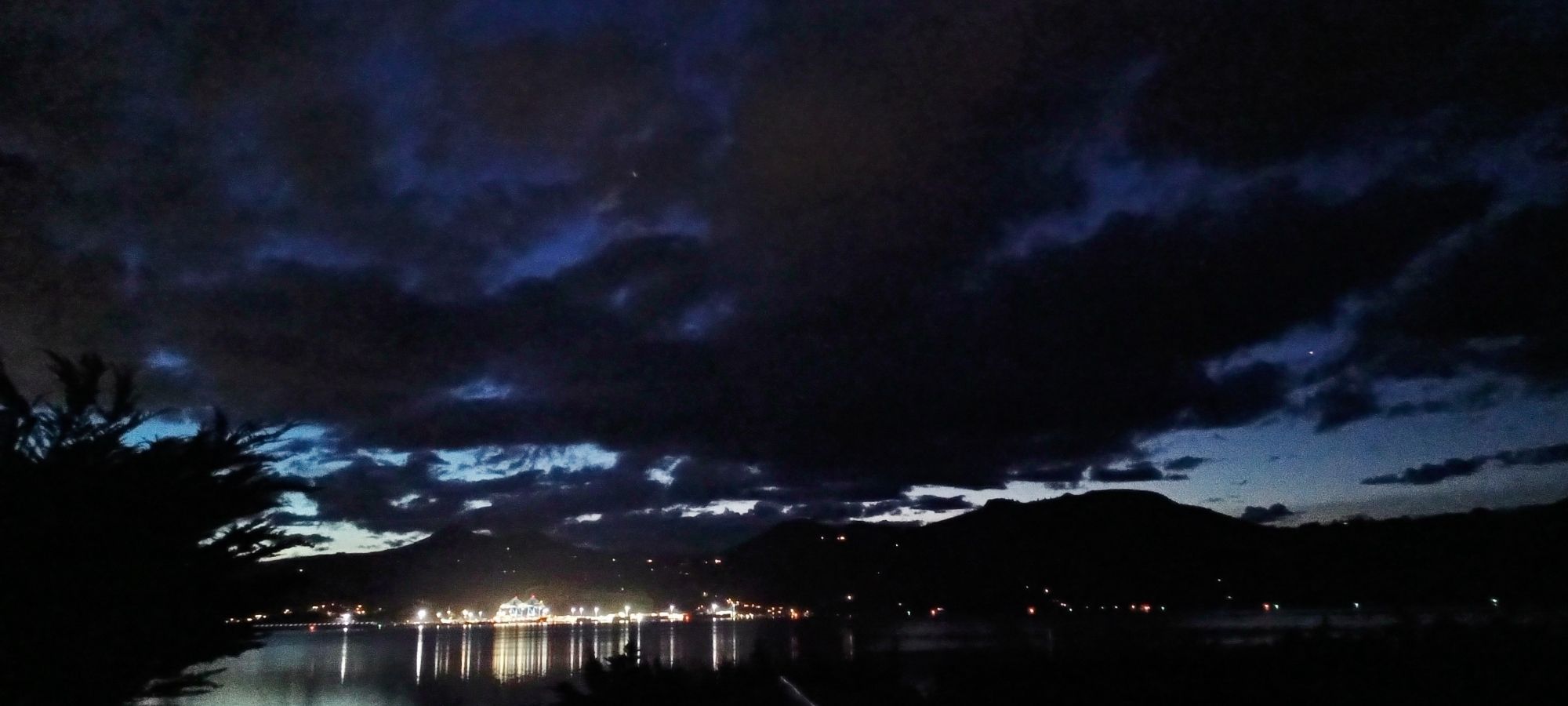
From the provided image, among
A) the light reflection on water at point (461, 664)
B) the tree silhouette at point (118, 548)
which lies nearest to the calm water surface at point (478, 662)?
the light reflection on water at point (461, 664)

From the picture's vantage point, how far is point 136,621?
7043 mm

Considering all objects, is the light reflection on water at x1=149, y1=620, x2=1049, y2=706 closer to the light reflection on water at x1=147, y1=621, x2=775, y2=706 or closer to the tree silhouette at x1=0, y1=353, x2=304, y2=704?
the light reflection on water at x1=147, y1=621, x2=775, y2=706

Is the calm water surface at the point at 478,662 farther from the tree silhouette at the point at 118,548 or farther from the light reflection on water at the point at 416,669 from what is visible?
the tree silhouette at the point at 118,548

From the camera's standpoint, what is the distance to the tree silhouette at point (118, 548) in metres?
6.69

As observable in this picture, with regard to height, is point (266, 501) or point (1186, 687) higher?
point (266, 501)

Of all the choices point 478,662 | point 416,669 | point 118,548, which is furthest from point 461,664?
point 118,548

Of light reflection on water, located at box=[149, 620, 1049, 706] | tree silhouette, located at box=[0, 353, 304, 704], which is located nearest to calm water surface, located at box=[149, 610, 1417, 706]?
light reflection on water, located at box=[149, 620, 1049, 706]

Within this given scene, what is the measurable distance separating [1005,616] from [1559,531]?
95502 mm

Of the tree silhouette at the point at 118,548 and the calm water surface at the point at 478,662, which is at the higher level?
the tree silhouette at the point at 118,548

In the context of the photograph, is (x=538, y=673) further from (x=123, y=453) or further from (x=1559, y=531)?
(x=1559, y=531)

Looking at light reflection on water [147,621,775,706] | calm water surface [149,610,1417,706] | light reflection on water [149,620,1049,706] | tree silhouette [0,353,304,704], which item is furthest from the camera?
light reflection on water [147,621,775,706]

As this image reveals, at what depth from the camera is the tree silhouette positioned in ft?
22.0

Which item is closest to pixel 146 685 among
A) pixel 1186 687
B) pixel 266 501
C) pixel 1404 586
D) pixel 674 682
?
pixel 266 501

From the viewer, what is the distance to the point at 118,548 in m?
7.08
